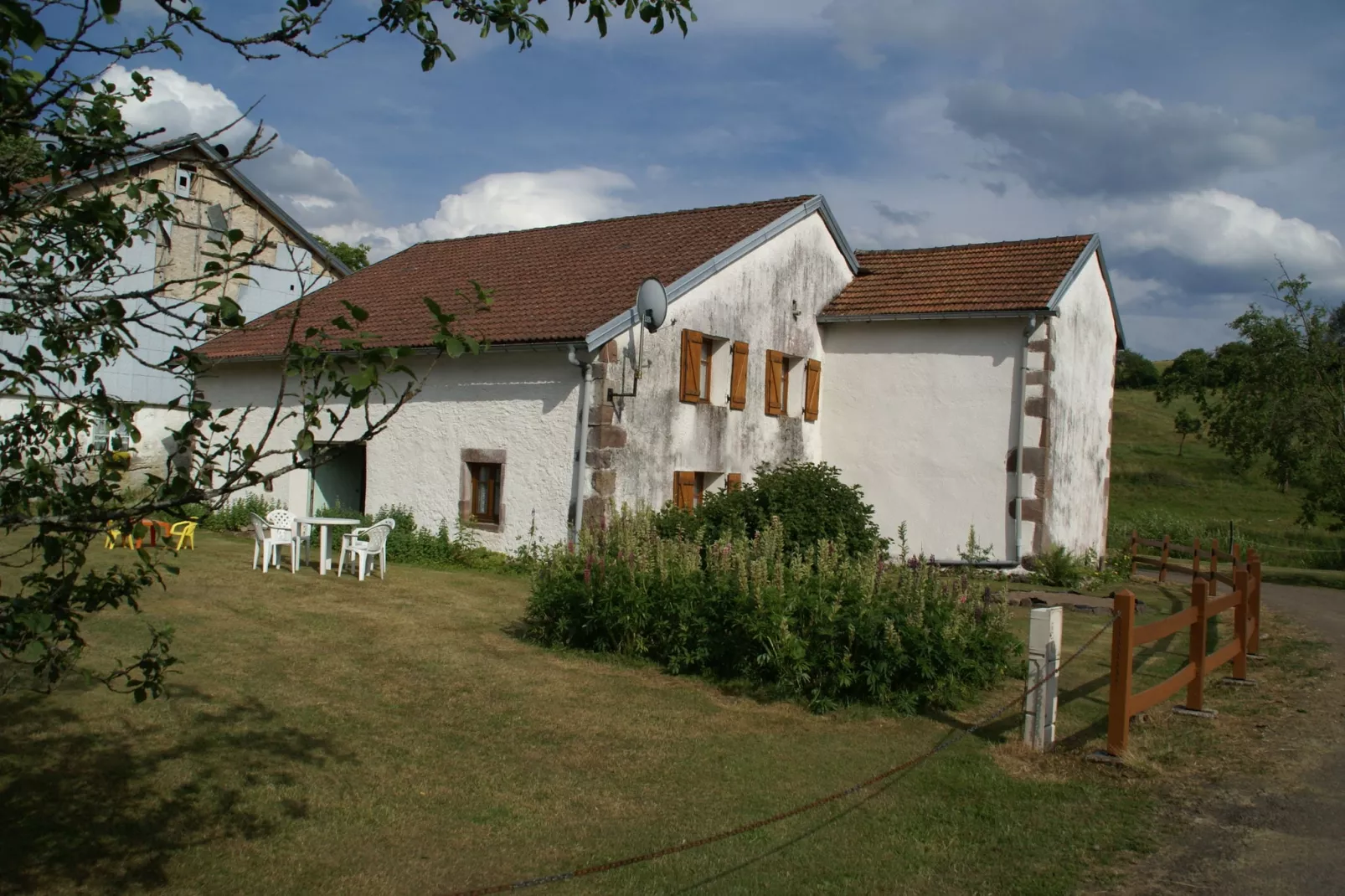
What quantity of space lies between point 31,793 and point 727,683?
201 inches

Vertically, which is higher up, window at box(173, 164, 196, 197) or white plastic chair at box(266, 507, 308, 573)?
window at box(173, 164, 196, 197)

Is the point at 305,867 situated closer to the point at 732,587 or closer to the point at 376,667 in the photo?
the point at 376,667

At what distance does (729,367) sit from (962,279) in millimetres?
4654

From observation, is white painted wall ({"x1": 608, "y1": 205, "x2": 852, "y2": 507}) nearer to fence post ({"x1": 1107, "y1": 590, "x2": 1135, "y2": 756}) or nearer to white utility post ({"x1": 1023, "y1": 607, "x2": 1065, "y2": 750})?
white utility post ({"x1": 1023, "y1": 607, "x2": 1065, "y2": 750})

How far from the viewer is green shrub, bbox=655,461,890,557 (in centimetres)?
1370

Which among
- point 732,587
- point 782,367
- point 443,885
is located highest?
point 782,367

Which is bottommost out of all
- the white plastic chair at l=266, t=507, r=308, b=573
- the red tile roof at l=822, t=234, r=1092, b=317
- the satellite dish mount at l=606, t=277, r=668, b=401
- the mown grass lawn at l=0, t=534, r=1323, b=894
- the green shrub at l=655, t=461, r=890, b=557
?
the mown grass lawn at l=0, t=534, r=1323, b=894

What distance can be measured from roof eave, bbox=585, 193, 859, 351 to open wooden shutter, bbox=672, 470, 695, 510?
8.57 ft

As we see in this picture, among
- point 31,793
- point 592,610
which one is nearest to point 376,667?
point 592,610

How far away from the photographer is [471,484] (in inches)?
664

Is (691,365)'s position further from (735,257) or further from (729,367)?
(735,257)

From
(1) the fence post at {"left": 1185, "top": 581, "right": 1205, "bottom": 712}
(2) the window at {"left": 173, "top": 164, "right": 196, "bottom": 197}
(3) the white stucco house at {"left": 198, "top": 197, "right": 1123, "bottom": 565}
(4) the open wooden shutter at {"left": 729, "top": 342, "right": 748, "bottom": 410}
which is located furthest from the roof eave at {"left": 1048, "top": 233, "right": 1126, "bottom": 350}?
(2) the window at {"left": 173, "top": 164, "right": 196, "bottom": 197}

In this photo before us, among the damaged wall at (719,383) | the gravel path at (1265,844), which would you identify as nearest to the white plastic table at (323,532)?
the damaged wall at (719,383)

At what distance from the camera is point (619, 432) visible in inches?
615
